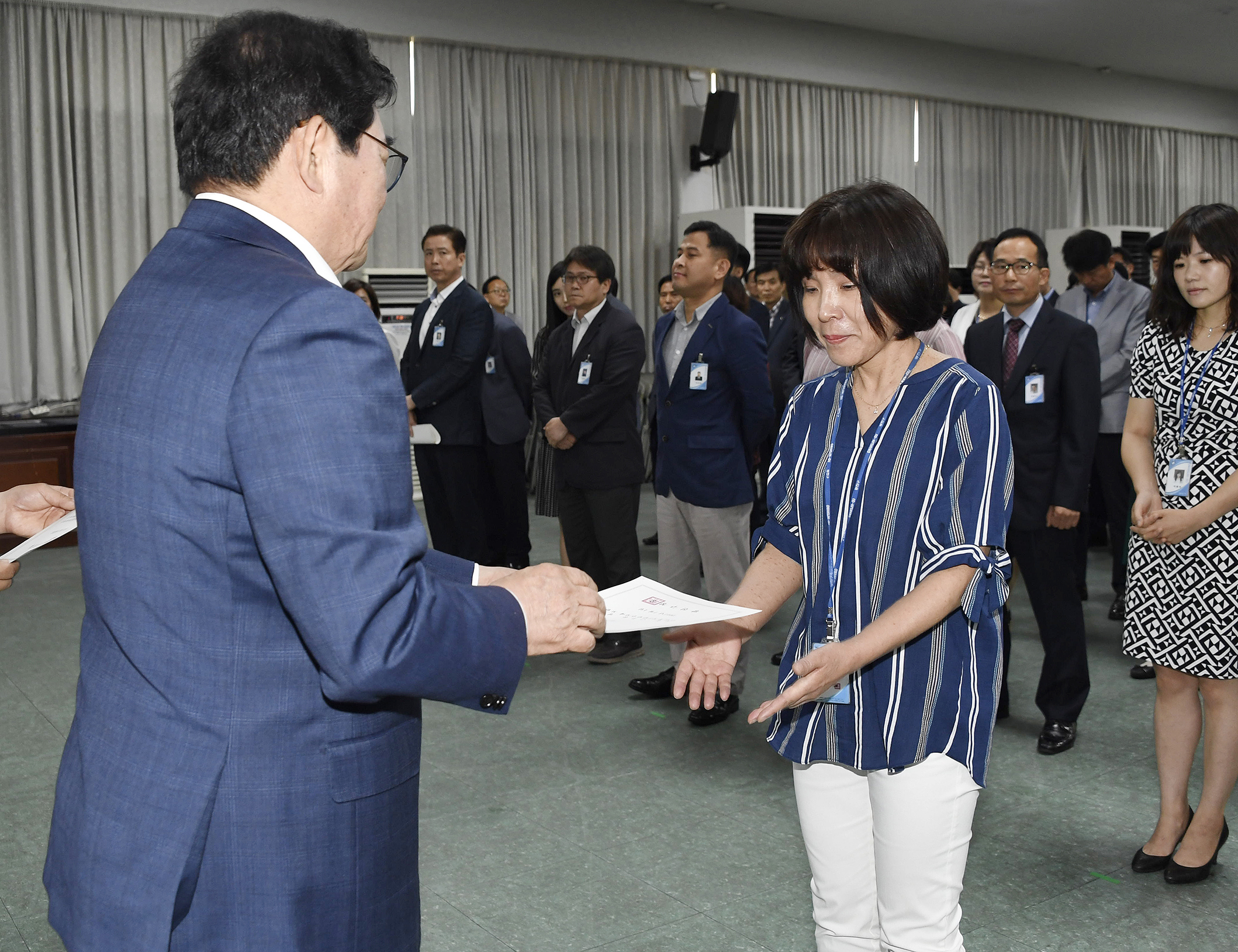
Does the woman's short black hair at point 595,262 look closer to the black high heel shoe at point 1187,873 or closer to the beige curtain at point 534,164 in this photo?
the black high heel shoe at point 1187,873

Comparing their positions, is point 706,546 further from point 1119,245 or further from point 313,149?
point 1119,245

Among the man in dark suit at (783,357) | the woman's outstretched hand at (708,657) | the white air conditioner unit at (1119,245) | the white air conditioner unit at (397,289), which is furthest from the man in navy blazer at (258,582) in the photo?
the white air conditioner unit at (1119,245)

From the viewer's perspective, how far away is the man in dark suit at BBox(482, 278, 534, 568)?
5.80 m

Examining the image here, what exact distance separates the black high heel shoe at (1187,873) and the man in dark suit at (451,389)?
11.1ft

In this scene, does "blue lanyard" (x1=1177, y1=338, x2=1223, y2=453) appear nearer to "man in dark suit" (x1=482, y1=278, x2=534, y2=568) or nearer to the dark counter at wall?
"man in dark suit" (x1=482, y1=278, x2=534, y2=568)

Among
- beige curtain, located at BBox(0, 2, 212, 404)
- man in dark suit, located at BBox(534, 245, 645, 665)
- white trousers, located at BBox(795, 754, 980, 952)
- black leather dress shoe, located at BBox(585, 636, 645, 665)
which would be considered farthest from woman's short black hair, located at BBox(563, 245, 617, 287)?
beige curtain, located at BBox(0, 2, 212, 404)

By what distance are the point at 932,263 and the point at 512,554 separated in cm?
471

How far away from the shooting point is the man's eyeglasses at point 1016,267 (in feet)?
11.4

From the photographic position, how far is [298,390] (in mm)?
979

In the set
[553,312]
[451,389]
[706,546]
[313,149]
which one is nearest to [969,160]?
[553,312]

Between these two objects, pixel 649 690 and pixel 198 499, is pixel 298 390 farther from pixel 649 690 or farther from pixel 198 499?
pixel 649 690

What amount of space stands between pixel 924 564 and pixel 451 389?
398 cm

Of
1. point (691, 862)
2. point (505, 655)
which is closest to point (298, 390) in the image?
Result: point (505, 655)

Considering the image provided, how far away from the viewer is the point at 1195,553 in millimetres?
2621
